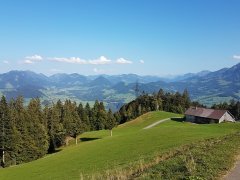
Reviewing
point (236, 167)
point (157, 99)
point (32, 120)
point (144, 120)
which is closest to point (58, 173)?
point (236, 167)

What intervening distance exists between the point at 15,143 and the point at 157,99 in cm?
11060

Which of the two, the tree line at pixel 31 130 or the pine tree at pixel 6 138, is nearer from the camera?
the pine tree at pixel 6 138

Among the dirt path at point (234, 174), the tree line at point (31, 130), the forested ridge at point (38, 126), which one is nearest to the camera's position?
the dirt path at point (234, 174)

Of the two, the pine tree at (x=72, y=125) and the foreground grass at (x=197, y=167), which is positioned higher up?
the foreground grass at (x=197, y=167)

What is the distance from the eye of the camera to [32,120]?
93.3 meters

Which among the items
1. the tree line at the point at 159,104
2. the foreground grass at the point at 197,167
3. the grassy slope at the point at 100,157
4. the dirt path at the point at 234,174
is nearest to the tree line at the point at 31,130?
the grassy slope at the point at 100,157

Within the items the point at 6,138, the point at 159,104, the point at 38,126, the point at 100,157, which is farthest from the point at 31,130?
the point at 159,104

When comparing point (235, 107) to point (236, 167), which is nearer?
point (236, 167)

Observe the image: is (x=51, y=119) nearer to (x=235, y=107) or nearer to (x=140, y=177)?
(x=140, y=177)

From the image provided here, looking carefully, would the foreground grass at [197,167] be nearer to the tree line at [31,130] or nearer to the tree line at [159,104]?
the tree line at [31,130]

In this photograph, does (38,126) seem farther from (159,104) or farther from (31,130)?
(159,104)

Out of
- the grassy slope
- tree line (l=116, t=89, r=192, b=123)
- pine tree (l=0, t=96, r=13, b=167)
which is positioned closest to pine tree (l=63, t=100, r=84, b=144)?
pine tree (l=0, t=96, r=13, b=167)

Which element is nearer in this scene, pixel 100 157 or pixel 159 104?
pixel 100 157

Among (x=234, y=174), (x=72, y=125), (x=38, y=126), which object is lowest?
(x=72, y=125)
